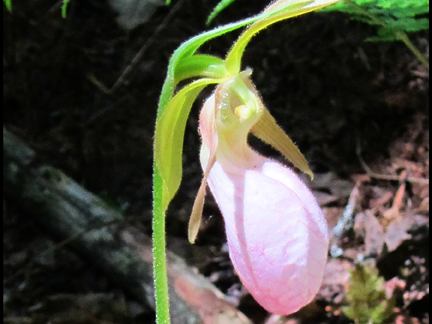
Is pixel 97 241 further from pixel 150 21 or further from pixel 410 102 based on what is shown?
pixel 410 102

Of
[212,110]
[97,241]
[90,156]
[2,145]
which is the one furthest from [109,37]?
[212,110]

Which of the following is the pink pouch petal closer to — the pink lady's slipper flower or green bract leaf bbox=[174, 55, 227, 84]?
the pink lady's slipper flower

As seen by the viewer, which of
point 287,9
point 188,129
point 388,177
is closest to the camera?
point 287,9

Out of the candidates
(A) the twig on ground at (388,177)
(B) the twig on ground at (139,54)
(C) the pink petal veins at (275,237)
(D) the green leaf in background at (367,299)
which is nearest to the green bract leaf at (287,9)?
(C) the pink petal veins at (275,237)

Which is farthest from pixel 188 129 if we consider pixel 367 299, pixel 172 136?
pixel 172 136

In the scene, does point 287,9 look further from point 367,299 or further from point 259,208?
point 367,299

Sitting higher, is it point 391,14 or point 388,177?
point 391,14
